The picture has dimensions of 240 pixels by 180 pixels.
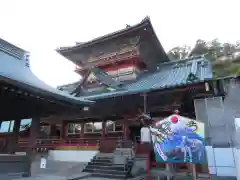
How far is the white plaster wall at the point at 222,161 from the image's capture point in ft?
32.2

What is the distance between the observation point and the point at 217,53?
1558 inches

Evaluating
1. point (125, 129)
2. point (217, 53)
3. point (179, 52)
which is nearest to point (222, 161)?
point (125, 129)

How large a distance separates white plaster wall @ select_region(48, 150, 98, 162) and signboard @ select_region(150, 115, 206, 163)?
7975 millimetres

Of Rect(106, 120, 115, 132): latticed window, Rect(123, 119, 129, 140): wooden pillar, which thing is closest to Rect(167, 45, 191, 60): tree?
Rect(106, 120, 115, 132): latticed window

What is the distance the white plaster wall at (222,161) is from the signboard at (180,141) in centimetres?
418

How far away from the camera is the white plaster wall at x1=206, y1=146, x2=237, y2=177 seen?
9.82m

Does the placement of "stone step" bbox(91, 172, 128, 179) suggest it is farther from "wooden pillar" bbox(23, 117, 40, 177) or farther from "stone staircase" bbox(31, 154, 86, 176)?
"wooden pillar" bbox(23, 117, 40, 177)

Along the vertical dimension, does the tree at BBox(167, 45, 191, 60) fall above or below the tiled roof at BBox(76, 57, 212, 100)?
above

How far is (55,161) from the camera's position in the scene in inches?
590

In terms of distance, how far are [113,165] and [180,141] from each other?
19.9 feet

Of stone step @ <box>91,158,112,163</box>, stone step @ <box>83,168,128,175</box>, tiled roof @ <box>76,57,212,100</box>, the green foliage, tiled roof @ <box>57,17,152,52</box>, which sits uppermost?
the green foliage

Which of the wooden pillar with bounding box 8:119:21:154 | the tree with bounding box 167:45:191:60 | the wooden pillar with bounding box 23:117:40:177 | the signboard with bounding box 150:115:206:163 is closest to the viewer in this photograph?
the wooden pillar with bounding box 23:117:40:177

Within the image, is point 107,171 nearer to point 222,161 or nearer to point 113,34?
point 222,161

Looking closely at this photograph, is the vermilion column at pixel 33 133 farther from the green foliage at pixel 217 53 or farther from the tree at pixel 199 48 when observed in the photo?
the tree at pixel 199 48
